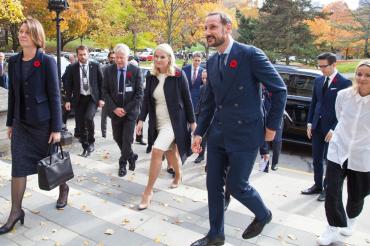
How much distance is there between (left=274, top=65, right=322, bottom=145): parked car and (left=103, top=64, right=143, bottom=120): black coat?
3675 millimetres

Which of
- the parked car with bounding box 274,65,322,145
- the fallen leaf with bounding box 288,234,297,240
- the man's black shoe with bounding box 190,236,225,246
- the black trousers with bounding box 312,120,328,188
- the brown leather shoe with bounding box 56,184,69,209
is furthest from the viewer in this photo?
the parked car with bounding box 274,65,322,145

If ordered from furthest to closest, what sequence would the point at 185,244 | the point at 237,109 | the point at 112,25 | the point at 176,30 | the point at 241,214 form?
the point at 112,25, the point at 176,30, the point at 241,214, the point at 185,244, the point at 237,109

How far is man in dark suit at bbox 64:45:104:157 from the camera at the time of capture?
265 inches

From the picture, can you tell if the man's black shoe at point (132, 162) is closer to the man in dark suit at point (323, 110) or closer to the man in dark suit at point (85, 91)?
the man in dark suit at point (85, 91)

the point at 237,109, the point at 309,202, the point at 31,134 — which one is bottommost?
the point at 309,202

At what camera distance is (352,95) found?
3.58 metres

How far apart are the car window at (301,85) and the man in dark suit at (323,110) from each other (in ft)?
10.2

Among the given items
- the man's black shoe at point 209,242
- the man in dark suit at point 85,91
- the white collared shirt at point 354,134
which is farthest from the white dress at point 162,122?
the man in dark suit at point 85,91

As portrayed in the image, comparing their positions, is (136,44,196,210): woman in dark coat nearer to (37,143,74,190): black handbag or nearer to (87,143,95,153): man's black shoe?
(37,143,74,190): black handbag

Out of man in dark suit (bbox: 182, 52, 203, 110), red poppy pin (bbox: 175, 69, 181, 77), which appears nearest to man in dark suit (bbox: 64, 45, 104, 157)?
man in dark suit (bbox: 182, 52, 203, 110)

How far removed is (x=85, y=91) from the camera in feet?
22.0

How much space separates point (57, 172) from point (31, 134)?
17.3 inches

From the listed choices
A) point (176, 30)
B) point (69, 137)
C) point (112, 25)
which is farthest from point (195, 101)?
point (112, 25)

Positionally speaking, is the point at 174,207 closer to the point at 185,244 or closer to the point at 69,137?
the point at 185,244
